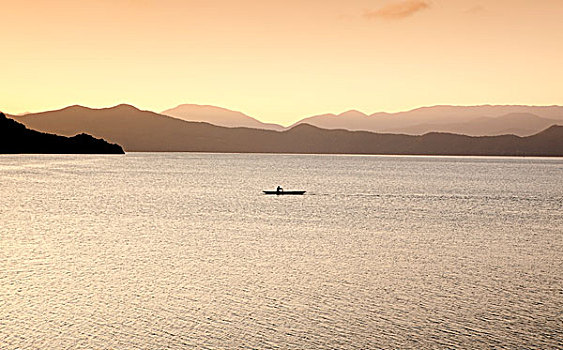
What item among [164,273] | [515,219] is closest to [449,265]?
[164,273]

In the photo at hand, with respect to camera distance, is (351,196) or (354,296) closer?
(354,296)

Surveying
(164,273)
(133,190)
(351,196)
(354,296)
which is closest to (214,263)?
(164,273)

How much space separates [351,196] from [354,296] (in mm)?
77074

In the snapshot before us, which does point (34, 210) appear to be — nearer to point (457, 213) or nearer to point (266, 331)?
point (457, 213)

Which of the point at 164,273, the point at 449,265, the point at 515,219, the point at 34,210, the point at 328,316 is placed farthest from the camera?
the point at 34,210

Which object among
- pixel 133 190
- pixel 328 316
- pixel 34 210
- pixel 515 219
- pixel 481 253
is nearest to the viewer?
pixel 328 316

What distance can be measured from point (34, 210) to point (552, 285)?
214 feet

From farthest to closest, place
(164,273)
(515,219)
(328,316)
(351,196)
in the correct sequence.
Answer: (351,196)
(515,219)
(164,273)
(328,316)

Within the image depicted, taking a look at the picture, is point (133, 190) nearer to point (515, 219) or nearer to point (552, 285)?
point (515, 219)

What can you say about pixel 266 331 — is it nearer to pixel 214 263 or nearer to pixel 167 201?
pixel 214 263

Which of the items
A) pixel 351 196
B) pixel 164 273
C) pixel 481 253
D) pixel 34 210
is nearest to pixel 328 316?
pixel 164 273

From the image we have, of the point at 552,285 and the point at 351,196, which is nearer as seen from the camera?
the point at 552,285

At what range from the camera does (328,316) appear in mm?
28953

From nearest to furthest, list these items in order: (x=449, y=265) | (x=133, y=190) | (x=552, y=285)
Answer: (x=552, y=285) → (x=449, y=265) → (x=133, y=190)
